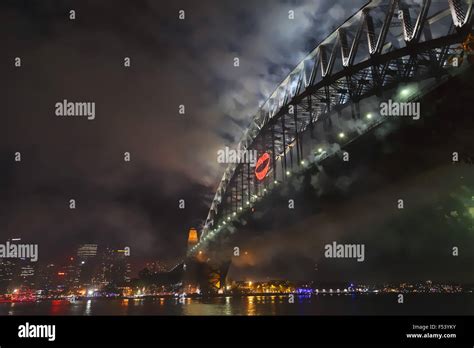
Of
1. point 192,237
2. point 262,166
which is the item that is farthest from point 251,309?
point 192,237

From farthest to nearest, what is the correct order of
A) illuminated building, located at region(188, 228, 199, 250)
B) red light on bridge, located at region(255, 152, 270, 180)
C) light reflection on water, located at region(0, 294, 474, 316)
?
illuminated building, located at region(188, 228, 199, 250)
light reflection on water, located at region(0, 294, 474, 316)
red light on bridge, located at region(255, 152, 270, 180)

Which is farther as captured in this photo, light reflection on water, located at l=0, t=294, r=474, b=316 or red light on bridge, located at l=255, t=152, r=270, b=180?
light reflection on water, located at l=0, t=294, r=474, b=316

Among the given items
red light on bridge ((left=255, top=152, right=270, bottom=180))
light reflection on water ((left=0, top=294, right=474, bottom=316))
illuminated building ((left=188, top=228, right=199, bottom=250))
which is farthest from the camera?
illuminated building ((left=188, top=228, right=199, bottom=250))

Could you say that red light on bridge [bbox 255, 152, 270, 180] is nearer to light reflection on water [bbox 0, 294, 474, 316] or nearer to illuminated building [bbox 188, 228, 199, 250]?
light reflection on water [bbox 0, 294, 474, 316]

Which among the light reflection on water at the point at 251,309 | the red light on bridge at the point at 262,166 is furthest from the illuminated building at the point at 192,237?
the red light on bridge at the point at 262,166

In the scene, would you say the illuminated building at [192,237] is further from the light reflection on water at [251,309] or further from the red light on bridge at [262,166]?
the red light on bridge at [262,166]

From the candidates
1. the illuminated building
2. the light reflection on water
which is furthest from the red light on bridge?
the illuminated building

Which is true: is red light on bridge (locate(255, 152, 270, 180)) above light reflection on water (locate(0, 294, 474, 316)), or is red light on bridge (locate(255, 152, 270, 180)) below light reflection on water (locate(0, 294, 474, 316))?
above
